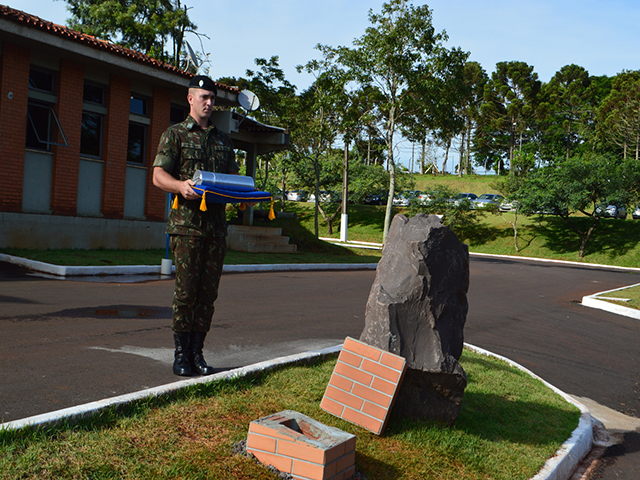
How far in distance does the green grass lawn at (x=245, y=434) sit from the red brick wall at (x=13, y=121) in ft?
40.0

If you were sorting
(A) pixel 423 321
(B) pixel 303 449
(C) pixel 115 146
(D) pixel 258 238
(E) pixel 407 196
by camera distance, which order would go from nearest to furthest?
(B) pixel 303 449 → (A) pixel 423 321 → (C) pixel 115 146 → (D) pixel 258 238 → (E) pixel 407 196

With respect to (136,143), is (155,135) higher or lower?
higher

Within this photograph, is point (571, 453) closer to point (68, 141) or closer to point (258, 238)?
point (68, 141)

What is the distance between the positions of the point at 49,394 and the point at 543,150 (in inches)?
2588

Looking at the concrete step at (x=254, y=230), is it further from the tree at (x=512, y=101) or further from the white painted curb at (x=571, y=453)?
the tree at (x=512, y=101)

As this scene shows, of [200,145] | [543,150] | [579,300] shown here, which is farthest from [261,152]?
[543,150]

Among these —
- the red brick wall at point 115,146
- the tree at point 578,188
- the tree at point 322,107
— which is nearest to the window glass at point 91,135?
the red brick wall at point 115,146

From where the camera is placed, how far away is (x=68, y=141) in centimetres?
1542

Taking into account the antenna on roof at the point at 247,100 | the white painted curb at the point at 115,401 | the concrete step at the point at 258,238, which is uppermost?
the antenna on roof at the point at 247,100

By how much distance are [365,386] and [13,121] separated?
1377 centimetres

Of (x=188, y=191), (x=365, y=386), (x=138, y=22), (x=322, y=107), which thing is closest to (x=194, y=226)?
(x=188, y=191)

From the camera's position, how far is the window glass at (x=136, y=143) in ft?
58.3

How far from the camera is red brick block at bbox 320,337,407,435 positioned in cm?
390

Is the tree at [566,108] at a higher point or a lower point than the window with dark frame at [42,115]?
higher
